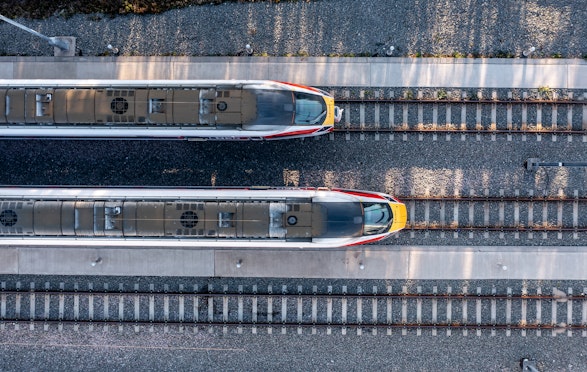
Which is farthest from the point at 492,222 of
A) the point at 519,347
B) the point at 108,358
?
the point at 108,358

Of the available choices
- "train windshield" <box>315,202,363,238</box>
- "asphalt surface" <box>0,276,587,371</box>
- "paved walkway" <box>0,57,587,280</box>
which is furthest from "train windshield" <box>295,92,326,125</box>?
"asphalt surface" <box>0,276,587,371</box>

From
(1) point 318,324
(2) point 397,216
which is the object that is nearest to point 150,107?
(2) point 397,216

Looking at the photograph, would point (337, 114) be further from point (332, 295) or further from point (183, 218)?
point (332, 295)

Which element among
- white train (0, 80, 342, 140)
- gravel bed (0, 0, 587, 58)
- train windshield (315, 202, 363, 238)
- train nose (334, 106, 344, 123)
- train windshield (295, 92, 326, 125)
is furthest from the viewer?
gravel bed (0, 0, 587, 58)

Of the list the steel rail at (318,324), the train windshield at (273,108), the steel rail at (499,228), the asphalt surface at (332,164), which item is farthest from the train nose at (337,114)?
the steel rail at (318,324)

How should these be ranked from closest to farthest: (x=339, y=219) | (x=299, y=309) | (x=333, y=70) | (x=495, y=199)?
(x=339, y=219) < (x=495, y=199) < (x=299, y=309) < (x=333, y=70)

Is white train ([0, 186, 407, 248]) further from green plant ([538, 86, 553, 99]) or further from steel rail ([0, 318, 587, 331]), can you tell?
green plant ([538, 86, 553, 99])

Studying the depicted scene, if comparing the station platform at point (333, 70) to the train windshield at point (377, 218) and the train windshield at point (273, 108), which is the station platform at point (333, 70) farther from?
the train windshield at point (377, 218)
